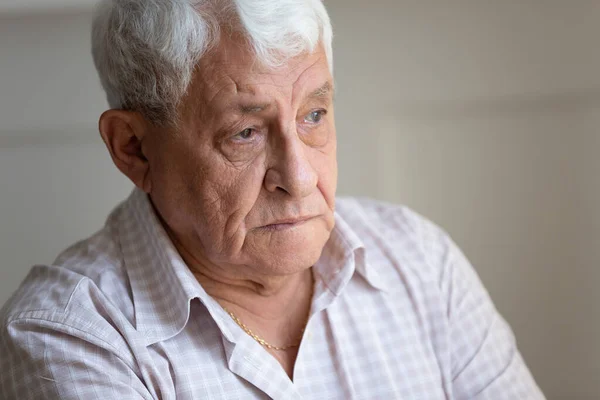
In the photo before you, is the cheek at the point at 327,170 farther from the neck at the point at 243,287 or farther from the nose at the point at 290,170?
the neck at the point at 243,287

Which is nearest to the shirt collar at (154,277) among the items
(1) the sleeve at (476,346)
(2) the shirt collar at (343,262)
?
(2) the shirt collar at (343,262)

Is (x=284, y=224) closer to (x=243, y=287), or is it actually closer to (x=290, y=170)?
(x=290, y=170)

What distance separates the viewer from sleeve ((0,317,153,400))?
4.32 feet

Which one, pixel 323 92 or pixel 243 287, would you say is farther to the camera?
pixel 243 287

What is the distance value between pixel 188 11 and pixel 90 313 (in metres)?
0.52

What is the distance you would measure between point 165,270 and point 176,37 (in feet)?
1.36

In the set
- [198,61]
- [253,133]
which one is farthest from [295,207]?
[198,61]

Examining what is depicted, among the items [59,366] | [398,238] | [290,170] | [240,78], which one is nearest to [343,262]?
[398,238]

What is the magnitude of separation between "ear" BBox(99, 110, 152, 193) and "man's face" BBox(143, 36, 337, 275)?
1.8 inches

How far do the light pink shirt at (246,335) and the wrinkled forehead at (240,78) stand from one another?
31 cm

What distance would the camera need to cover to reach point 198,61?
4.48 feet

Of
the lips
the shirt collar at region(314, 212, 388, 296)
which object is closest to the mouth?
the lips

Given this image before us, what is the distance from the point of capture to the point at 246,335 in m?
1.47

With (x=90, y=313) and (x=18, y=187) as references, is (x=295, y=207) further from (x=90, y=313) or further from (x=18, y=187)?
(x=18, y=187)
